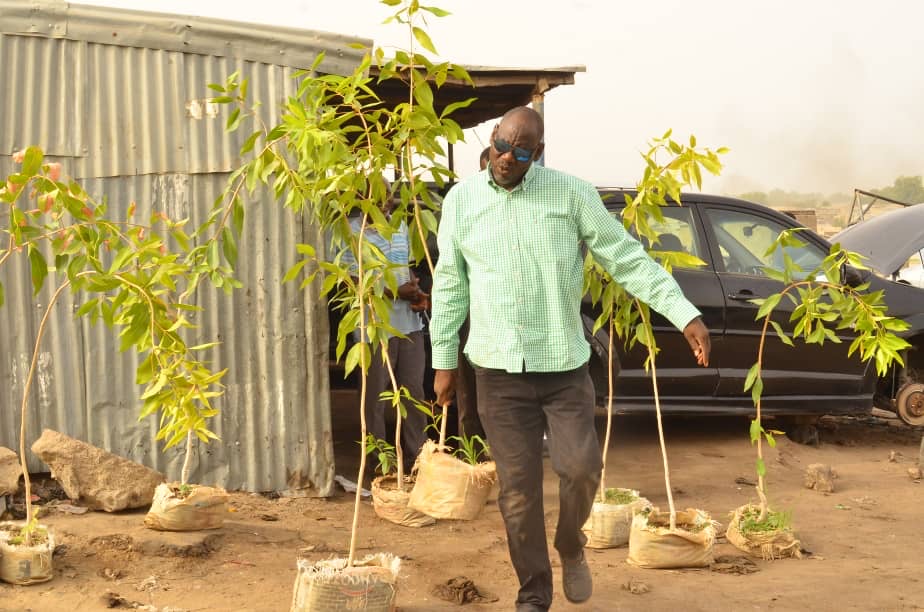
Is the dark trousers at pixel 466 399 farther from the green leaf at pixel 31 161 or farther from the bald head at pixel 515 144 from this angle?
the green leaf at pixel 31 161

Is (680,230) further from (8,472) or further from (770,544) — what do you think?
(8,472)

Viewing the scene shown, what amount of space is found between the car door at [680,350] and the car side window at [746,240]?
184 mm

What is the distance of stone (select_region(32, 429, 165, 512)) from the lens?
578 cm

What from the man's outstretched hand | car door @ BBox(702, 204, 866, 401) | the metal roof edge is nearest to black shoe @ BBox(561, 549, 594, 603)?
the man's outstretched hand

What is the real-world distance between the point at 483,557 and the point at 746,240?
342 cm

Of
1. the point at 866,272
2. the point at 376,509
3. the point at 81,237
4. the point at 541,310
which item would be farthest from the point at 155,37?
the point at 866,272

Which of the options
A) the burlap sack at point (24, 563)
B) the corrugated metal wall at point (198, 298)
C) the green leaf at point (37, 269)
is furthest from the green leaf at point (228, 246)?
the burlap sack at point (24, 563)

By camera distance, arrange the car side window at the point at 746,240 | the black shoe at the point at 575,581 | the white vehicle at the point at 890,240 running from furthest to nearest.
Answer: the white vehicle at the point at 890,240 → the car side window at the point at 746,240 → the black shoe at the point at 575,581

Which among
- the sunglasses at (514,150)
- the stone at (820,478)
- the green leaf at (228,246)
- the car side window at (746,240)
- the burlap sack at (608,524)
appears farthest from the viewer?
the car side window at (746,240)

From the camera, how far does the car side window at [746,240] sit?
7879 mm

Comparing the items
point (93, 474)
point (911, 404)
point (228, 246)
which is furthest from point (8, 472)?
point (911, 404)

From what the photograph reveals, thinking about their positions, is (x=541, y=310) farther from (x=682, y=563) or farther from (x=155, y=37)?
(x=155, y=37)

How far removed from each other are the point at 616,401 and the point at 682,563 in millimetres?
2215

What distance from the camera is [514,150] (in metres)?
4.07
